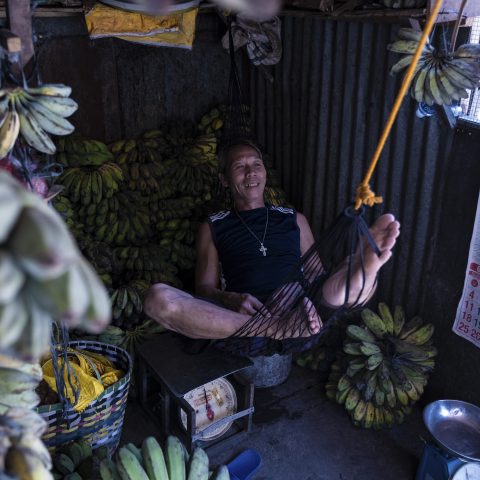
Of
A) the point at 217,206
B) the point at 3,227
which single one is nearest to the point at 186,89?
the point at 217,206

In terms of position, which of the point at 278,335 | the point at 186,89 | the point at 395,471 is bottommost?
the point at 395,471

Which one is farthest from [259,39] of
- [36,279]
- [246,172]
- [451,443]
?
[36,279]

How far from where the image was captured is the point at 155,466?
1392 mm

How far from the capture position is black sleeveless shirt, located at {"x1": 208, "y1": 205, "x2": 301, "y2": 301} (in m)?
2.45

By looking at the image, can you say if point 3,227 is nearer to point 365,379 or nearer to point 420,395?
point 365,379

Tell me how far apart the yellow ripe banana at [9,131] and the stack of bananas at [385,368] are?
70.7 inches

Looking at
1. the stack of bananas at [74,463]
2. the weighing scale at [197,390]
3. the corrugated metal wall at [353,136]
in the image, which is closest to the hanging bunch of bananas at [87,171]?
the weighing scale at [197,390]

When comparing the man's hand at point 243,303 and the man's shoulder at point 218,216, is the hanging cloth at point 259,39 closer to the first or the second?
the man's shoulder at point 218,216

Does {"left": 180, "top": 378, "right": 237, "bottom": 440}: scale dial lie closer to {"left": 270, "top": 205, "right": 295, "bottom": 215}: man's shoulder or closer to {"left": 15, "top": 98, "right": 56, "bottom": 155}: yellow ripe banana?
{"left": 270, "top": 205, "right": 295, "bottom": 215}: man's shoulder

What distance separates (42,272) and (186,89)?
119 inches

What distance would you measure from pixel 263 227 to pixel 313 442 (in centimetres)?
103

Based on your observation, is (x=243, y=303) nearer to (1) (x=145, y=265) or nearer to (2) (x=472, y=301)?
(1) (x=145, y=265)

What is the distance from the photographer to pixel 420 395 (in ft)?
8.46

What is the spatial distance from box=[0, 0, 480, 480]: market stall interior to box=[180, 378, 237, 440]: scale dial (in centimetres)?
1
